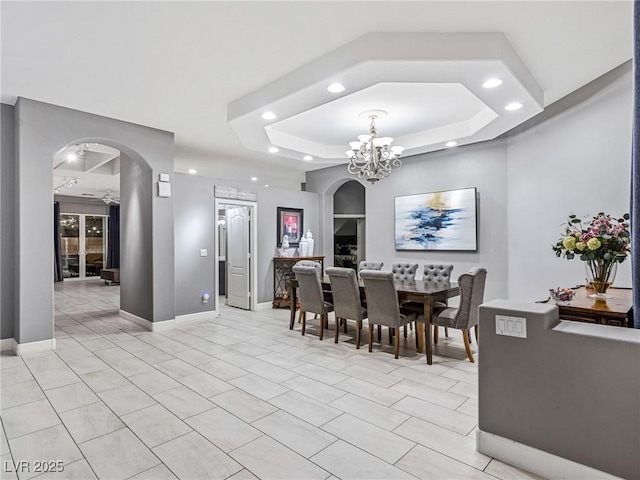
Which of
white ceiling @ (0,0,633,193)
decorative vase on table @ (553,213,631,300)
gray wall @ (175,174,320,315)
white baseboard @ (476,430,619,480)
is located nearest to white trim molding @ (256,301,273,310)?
gray wall @ (175,174,320,315)

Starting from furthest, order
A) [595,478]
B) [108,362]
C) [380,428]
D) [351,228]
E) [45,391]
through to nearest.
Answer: [351,228], [108,362], [45,391], [380,428], [595,478]

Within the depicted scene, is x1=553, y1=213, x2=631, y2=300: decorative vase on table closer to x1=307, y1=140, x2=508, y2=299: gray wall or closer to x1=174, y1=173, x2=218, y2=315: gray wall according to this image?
x1=307, y1=140, x2=508, y2=299: gray wall

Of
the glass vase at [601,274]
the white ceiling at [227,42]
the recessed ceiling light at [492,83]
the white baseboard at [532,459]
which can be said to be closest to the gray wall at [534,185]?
the white ceiling at [227,42]

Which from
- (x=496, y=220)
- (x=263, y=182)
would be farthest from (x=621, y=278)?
(x=263, y=182)

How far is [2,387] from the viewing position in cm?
314

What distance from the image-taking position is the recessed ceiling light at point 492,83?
3170 mm

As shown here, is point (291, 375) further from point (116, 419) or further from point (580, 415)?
point (580, 415)

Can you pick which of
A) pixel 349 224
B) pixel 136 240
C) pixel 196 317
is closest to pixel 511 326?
pixel 196 317

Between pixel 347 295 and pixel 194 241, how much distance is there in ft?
9.58

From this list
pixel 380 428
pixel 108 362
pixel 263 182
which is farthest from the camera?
pixel 263 182

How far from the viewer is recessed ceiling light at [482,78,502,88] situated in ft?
10.4

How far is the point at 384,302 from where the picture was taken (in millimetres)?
3918

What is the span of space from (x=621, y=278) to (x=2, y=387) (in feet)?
19.0

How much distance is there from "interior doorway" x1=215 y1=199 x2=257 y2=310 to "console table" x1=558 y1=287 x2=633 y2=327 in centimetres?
526
